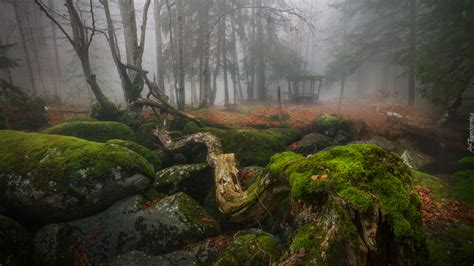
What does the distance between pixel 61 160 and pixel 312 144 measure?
8.44 meters

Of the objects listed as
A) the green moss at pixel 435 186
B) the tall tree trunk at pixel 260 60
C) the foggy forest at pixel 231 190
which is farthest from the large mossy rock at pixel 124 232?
the tall tree trunk at pixel 260 60

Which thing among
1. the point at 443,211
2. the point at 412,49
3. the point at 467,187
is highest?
the point at 412,49

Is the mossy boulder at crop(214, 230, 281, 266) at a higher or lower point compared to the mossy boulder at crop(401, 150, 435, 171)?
higher

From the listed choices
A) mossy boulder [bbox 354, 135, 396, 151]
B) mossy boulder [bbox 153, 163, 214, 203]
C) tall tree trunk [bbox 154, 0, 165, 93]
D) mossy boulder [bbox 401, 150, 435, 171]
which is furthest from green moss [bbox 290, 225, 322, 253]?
tall tree trunk [bbox 154, 0, 165, 93]

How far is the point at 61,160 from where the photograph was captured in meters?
5.61

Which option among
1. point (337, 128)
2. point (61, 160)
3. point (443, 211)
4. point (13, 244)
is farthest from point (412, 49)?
point (13, 244)

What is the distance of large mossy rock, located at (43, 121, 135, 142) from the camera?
27.7 ft

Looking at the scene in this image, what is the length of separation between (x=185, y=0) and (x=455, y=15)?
1867 centimetres

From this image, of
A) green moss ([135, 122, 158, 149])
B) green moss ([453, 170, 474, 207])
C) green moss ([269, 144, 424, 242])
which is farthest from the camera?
green moss ([135, 122, 158, 149])

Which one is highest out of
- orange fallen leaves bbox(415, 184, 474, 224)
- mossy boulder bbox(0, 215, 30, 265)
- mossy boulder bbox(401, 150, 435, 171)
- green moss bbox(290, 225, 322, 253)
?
green moss bbox(290, 225, 322, 253)

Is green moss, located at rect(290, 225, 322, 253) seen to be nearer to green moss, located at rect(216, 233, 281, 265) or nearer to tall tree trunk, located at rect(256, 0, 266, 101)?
green moss, located at rect(216, 233, 281, 265)

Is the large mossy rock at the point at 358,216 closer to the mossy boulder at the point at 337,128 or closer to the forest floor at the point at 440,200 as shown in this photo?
the forest floor at the point at 440,200

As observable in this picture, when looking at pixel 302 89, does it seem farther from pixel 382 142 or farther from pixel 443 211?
pixel 443 211

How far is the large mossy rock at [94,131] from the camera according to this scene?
8445 mm
